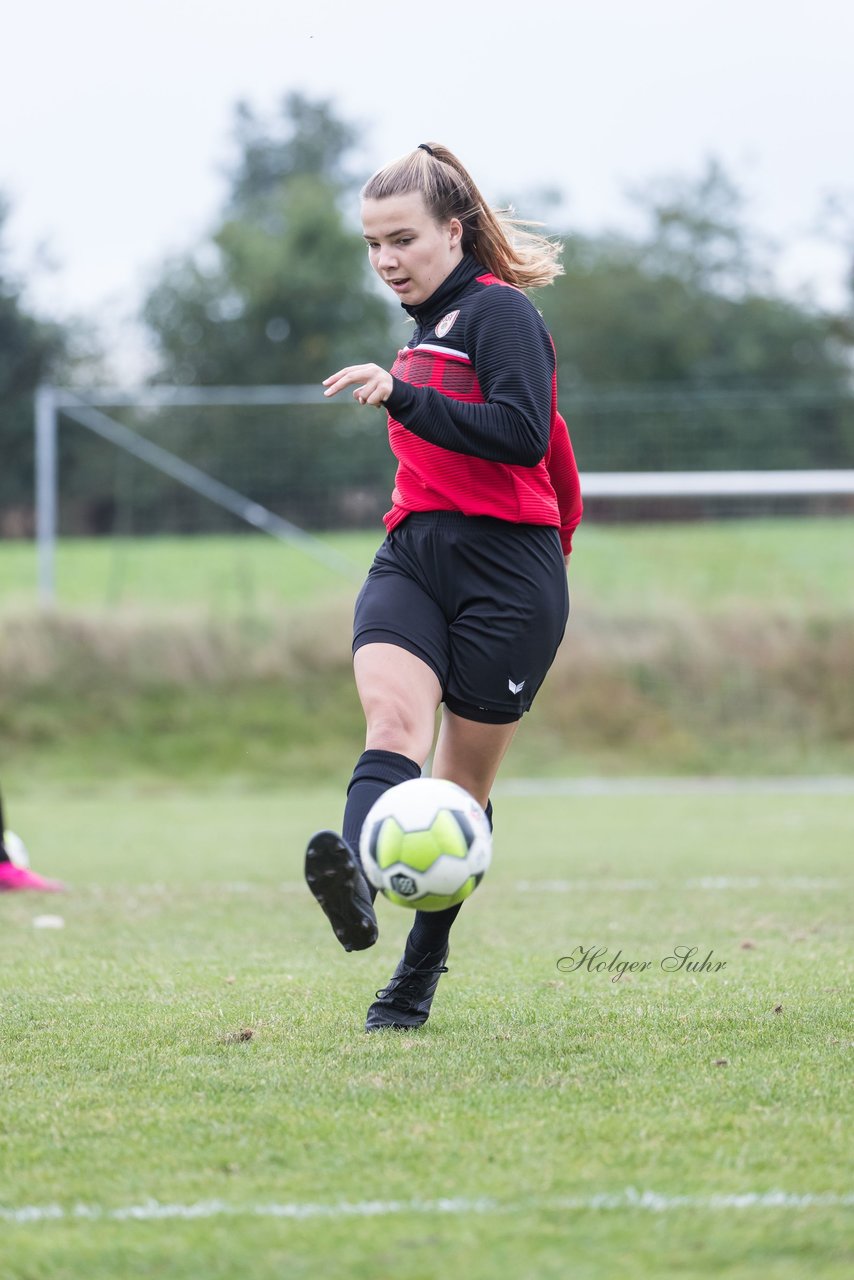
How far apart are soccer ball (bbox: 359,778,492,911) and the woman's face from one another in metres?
1.35

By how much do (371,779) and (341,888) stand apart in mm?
399

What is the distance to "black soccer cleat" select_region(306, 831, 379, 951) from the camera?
3.27 metres

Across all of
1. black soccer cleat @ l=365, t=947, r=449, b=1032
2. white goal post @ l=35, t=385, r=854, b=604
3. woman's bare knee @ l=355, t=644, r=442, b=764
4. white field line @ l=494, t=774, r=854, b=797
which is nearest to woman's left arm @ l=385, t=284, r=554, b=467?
woman's bare knee @ l=355, t=644, r=442, b=764

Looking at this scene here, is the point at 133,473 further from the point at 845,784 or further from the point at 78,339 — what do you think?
the point at 78,339

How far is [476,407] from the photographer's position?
3617 mm

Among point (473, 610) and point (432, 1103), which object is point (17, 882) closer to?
point (473, 610)

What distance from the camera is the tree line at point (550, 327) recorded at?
58.3 feet

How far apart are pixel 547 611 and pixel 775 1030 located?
120 centimetres

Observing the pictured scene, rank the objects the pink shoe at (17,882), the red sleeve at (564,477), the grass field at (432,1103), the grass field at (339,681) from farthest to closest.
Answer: the grass field at (339,681) → the pink shoe at (17,882) → the red sleeve at (564,477) → the grass field at (432,1103)

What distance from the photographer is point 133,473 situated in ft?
56.6

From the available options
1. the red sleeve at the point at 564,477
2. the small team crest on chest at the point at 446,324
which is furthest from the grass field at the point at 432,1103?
the small team crest on chest at the point at 446,324

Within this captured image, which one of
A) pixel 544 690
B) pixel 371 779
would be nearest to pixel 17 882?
pixel 371 779

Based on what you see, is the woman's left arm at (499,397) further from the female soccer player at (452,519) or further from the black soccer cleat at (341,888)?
the black soccer cleat at (341,888)

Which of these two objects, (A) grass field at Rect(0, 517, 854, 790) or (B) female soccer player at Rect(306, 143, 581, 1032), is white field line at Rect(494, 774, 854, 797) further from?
(B) female soccer player at Rect(306, 143, 581, 1032)
